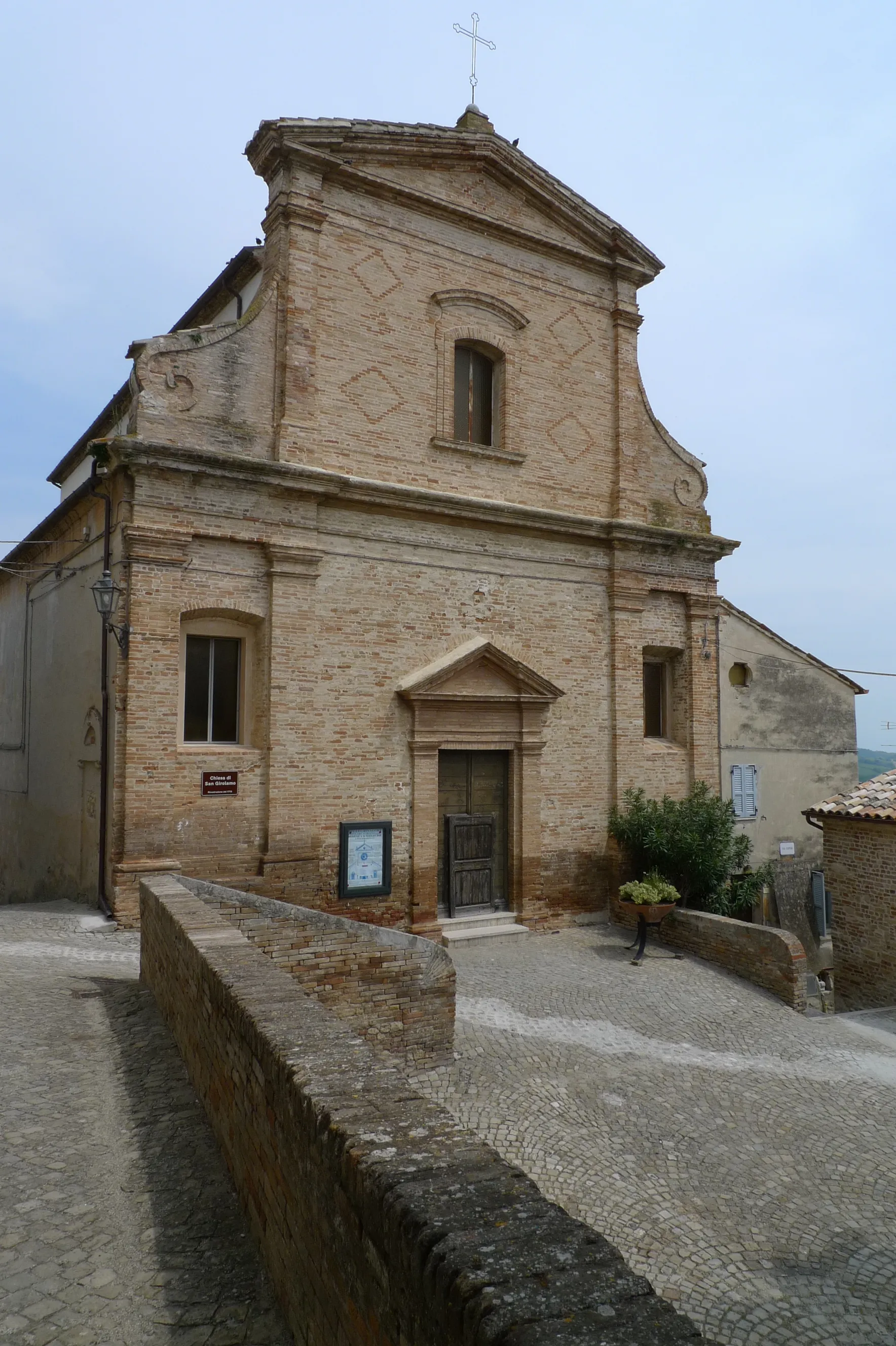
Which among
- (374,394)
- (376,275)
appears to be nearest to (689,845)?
(374,394)

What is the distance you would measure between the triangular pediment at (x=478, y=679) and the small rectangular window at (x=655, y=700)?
8.73ft

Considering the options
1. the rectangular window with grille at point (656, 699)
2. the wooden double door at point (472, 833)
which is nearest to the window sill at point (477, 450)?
the rectangular window with grille at point (656, 699)

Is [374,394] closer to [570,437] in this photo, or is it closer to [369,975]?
[570,437]

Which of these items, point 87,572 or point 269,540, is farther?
point 87,572

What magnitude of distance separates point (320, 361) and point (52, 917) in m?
7.99

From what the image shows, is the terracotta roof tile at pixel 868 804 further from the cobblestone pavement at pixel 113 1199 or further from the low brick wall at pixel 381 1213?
the low brick wall at pixel 381 1213

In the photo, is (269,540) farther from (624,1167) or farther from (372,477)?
(624,1167)

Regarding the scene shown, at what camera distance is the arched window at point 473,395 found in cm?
1322

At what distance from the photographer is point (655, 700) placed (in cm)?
1517

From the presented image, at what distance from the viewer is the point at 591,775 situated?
1369 cm

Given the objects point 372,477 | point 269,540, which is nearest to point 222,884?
point 269,540

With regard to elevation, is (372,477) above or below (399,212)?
below

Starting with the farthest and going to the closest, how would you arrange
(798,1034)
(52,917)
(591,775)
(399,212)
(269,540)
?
(591,775), (399,212), (269,540), (52,917), (798,1034)

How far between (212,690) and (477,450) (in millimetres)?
5405
